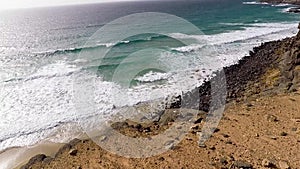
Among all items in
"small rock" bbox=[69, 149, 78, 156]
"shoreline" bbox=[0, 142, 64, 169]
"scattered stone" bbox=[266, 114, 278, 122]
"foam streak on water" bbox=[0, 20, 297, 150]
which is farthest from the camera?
"foam streak on water" bbox=[0, 20, 297, 150]

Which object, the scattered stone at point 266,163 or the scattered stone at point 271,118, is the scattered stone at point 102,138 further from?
the scattered stone at point 271,118

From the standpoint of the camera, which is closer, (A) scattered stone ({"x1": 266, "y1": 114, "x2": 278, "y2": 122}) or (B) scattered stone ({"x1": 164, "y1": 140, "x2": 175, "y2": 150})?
(B) scattered stone ({"x1": 164, "y1": 140, "x2": 175, "y2": 150})

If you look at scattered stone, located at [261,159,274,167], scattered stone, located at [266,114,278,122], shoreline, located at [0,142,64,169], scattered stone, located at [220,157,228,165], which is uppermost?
scattered stone, located at [266,114,278,122]

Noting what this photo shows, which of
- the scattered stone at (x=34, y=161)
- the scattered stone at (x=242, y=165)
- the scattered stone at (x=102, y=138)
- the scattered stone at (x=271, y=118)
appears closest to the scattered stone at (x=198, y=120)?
the scattered stone at (x=271, y=118)

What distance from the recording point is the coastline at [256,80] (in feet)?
41.1

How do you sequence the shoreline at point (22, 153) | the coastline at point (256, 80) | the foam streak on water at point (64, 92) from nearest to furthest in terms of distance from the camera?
the shoreline at point (22, 153) → the coastline at point (256, 80) → the foam streak on water at point (64, 92)

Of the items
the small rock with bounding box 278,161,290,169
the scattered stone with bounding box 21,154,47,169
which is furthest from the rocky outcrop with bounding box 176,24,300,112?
the scattered stone with bounding box 21,154,47,169

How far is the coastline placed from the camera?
1253 centimetres

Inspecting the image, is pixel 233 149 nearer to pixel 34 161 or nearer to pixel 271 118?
pixel 271 118

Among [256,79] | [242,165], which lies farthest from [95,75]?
[242,165]

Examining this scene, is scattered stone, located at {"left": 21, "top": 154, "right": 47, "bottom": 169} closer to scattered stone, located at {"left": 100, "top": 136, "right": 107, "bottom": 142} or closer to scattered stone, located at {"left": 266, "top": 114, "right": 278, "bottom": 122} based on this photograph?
scattered stone, located at {"left": 100, "top": 136, "right": 107, "bottom": 142}

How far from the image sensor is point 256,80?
17703 millimetres

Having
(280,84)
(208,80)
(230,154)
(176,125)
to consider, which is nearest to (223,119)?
(176,125)

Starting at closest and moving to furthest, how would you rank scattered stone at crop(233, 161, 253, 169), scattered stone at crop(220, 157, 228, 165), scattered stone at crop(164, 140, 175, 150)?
scattered stone at crop(233, 161, 253, 169)
scattered stone at crop(220, 157, 228, 165)
scattered stone at crop(164, 140, 175, 150)
